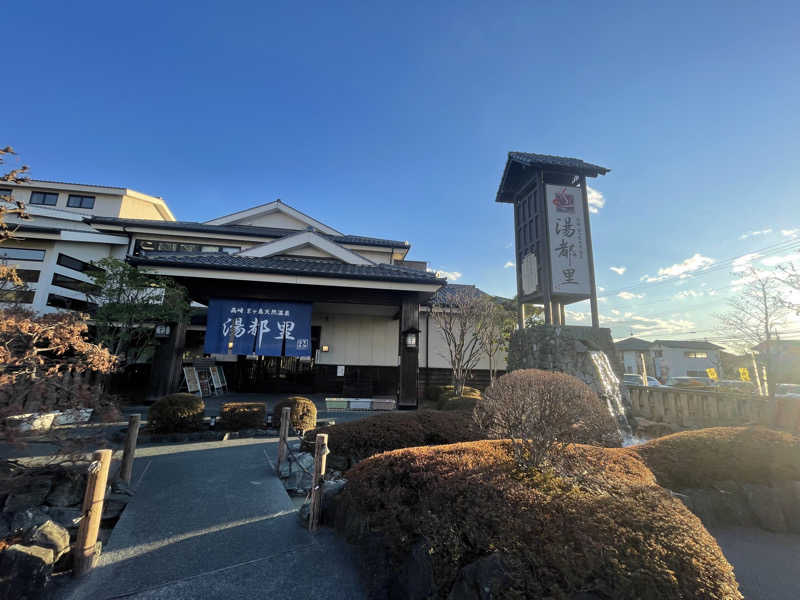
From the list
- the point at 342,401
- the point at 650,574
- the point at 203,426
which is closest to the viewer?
the point at 650,574

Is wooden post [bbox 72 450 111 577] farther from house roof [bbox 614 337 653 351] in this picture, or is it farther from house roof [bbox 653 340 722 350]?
house roof [bbox 653 340 722 350]

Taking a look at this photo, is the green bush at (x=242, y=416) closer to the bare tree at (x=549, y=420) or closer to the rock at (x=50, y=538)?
the rock at (x=50, y=538)

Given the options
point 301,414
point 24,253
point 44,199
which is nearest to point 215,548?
point 301,414

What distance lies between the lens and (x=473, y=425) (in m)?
7.21

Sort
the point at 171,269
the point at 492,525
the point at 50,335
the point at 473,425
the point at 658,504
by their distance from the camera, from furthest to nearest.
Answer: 1. the point at 171,269
2. the point at 473,425
3. the point at 50,335
4. the point at 658,504
5. the point at 492,525

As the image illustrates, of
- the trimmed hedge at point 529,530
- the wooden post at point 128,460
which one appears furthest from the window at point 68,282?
the trimmed hedge at point 529,530

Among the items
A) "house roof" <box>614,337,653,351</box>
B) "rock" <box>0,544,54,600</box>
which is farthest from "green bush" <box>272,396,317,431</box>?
"house roof" <box>614,337,653,351</box>

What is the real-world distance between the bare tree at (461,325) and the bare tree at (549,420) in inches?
334

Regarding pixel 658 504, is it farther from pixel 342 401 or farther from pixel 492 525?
pixel 342 401

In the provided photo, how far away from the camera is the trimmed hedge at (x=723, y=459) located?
207 inches

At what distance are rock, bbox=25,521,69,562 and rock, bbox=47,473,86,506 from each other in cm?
164

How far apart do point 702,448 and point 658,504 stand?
3.62 m

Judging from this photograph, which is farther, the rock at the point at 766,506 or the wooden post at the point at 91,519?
the rock at the point at 766,506

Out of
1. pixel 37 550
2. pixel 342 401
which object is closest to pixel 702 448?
pixel 37 550
